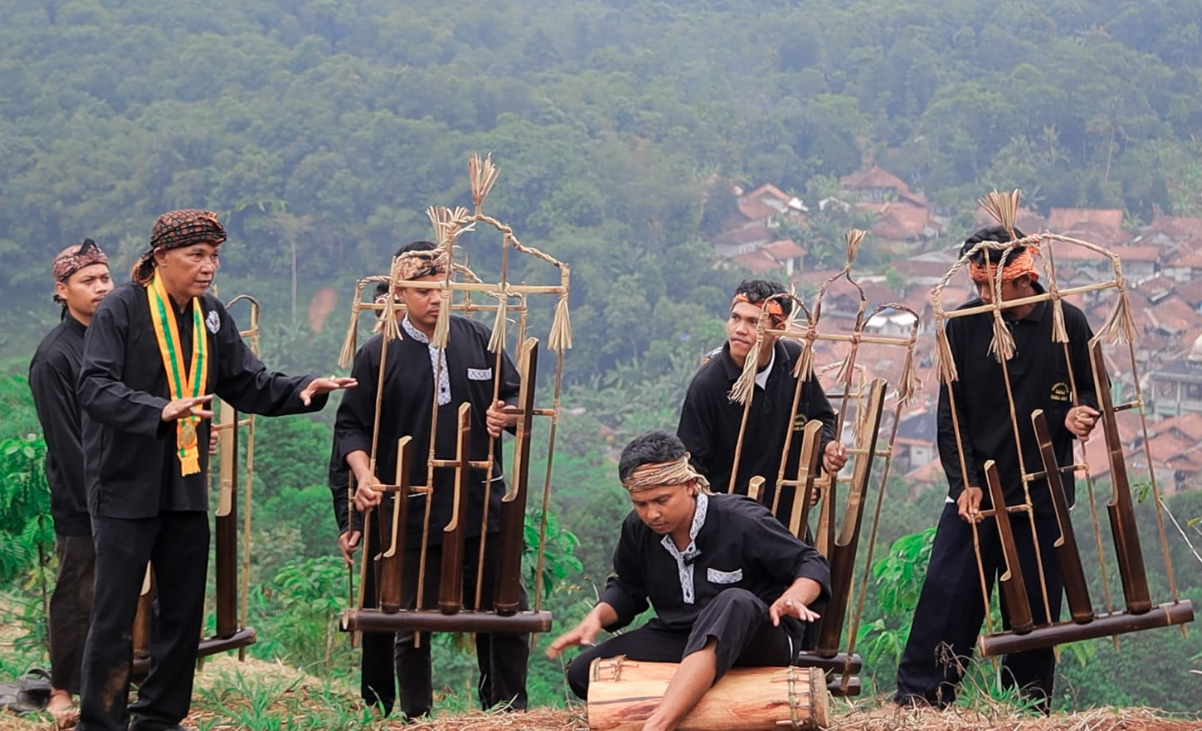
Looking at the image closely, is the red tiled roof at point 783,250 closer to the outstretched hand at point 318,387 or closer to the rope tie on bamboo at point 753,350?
the rope tie on bamboo at point 753,350

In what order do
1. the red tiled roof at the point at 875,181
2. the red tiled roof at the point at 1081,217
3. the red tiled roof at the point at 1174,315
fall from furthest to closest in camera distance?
the red tiled roof at the point at 875,181
the red tiled roof at the point at 1081,217
the red tiled roof at the point at 1174,315

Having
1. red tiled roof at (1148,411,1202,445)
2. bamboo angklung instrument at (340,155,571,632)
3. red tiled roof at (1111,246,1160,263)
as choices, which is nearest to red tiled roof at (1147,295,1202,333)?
red tiled roof at (1111,246,1160,263)

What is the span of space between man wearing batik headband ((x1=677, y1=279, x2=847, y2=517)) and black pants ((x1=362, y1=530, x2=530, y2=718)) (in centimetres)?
76

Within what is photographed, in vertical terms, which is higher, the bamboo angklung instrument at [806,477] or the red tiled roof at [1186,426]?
the red tiled roof at [1186,426]

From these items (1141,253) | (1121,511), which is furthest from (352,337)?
(1141,253)

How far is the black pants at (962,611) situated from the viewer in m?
5.06

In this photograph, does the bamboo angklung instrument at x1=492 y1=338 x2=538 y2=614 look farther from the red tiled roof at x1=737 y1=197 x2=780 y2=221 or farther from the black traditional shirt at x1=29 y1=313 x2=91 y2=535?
the red tiled roof at x1=737 y1=197 x2=780 y2=221

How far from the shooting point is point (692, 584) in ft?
14.4

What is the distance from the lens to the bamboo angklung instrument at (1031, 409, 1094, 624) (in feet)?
15.9

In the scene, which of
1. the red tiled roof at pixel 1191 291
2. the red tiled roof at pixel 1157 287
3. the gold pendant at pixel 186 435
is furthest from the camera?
the red tiled roof at pixel 1157 287

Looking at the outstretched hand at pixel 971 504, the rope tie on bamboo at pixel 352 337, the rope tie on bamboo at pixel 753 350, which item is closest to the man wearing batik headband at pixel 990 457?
the outstretched hand at pixel 971 504

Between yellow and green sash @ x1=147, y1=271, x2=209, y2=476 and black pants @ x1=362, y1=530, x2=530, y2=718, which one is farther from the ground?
yellow and green sash @ x1=147, y1=271, x2=209, y2=476

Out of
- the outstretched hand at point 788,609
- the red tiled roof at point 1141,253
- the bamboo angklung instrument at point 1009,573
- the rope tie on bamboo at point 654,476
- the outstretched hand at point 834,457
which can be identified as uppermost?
the red tiled roof at point 1141,253

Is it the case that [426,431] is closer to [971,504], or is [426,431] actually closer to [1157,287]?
[971,504]
